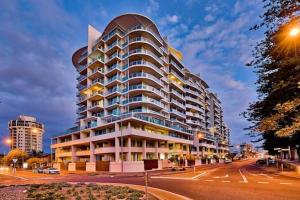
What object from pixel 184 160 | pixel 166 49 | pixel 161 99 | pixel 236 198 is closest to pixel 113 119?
pixel 161 99

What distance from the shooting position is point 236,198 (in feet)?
43.9

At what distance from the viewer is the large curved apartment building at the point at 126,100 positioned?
56656 millimetres

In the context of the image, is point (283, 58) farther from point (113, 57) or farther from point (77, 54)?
point (77, 54)

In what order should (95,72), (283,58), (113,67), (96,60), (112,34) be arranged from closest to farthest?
(283,58) < (113,67) < (112,34) < (95,72) < (96,60)

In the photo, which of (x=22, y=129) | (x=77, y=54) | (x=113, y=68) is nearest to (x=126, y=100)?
(x=113, y=68)

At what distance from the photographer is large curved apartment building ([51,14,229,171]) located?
5666 cm

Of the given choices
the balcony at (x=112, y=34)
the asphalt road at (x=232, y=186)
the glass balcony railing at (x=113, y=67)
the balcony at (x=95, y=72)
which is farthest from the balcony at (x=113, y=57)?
the asphalt road at (x=232, y=186)

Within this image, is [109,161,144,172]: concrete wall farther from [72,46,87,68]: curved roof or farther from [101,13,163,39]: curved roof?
[72,46,87,68]: curved roof

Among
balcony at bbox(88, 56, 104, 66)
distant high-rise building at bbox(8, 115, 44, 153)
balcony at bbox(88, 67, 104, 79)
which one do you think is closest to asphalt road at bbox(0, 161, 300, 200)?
balcony at bbox(88, 67, 104, 79)

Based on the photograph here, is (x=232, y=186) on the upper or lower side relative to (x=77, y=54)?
lower

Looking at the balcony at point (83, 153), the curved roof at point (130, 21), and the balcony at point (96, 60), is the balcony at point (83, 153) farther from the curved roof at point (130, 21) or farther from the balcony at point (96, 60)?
the curved roof at point (130, 21)

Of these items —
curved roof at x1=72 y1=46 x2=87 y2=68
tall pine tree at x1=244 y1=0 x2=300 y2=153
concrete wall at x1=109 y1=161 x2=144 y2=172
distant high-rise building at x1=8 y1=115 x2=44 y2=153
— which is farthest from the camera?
distant high-rise building at x1=8 y1=115 x2=44 y2=153

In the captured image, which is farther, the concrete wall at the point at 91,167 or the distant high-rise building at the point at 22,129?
the distant high-rise building at the point at 22,129

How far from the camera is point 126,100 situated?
61938 millimetres
